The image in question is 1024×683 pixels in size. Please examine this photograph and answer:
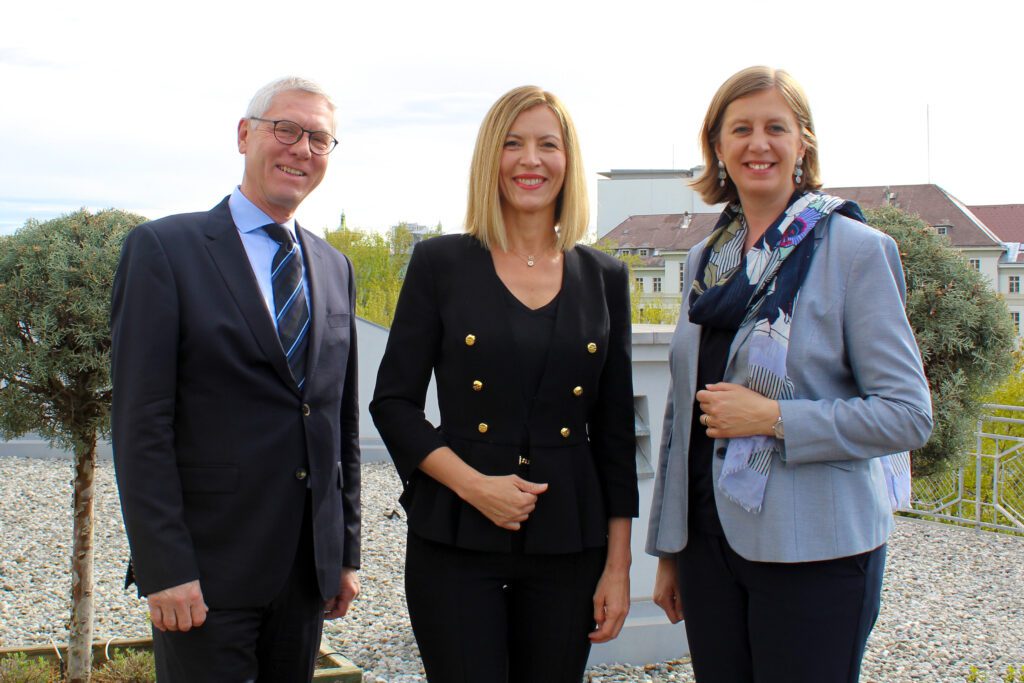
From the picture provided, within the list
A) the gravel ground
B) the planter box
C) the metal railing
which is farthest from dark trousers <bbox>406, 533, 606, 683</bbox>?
the metal railing

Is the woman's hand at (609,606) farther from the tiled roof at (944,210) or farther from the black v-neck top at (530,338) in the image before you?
the tiled roof at (944,210)

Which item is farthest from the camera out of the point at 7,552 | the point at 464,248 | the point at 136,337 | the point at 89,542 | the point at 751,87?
the point at 7,552

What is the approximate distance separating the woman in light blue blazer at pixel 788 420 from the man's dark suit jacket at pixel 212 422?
1116 mm

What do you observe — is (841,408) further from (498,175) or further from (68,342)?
(68,342)

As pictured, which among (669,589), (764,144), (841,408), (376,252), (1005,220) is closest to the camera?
(841,408)

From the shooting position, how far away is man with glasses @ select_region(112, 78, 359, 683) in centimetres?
256

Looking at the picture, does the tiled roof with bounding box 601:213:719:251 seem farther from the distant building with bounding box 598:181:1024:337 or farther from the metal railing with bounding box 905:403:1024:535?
the metal railing with bounding box 905:403:1024:535

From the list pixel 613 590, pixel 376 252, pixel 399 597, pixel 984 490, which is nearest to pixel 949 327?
pixel 984 490

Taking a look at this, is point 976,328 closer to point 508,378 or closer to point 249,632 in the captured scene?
point 508,378

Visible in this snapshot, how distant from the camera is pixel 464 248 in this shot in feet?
9.81

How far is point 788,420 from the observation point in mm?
2512

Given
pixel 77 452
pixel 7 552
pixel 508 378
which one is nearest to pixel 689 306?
pixel 508 378

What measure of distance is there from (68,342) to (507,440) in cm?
251

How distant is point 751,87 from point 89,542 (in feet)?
12.4
